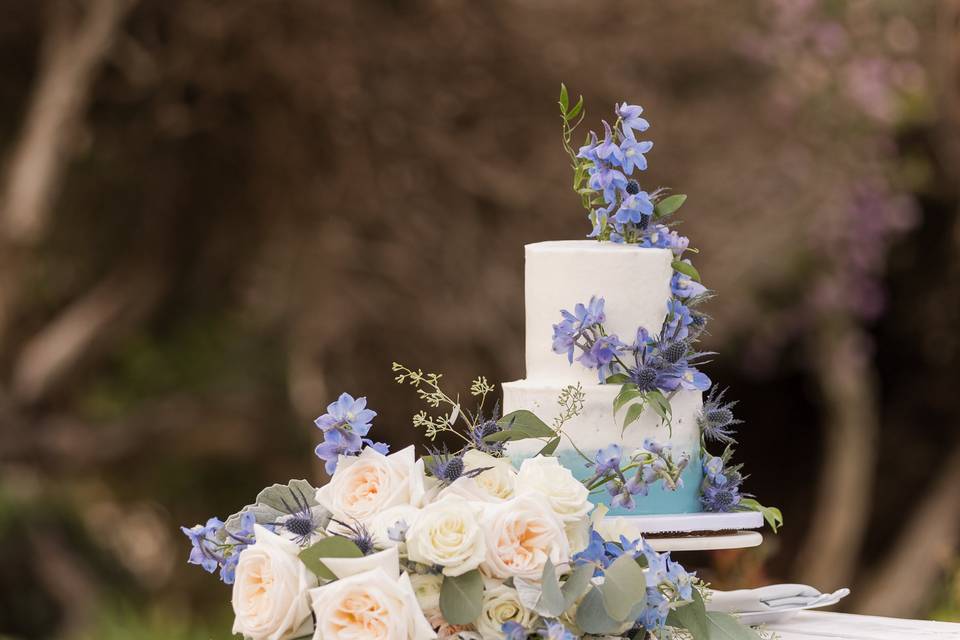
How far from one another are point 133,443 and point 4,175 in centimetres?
145

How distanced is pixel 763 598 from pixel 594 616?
0.81m

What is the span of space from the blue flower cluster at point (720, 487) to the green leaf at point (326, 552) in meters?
0.80

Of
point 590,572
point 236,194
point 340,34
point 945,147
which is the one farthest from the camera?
point 945,147

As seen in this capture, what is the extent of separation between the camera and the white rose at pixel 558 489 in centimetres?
186

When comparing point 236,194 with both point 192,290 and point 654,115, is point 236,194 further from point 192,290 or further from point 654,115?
point 654,115

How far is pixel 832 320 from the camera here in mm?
6805

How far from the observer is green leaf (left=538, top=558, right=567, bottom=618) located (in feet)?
5.79

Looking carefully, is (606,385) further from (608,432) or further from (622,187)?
(622,187)

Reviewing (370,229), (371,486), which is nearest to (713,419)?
(371,486)

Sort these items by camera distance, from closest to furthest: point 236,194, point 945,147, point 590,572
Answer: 1. point 590,572
2. point 236,194
3. point 945,147

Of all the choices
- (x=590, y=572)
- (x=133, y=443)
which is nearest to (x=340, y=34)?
(x=133, y=443)

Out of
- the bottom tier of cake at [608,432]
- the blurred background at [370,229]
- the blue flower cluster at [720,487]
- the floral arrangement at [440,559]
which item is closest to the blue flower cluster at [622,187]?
the bottom tier of cake at [608,432]

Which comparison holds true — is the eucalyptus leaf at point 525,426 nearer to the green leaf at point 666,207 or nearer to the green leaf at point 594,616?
the green leaf at point 594,616

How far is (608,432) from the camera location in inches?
89.5
